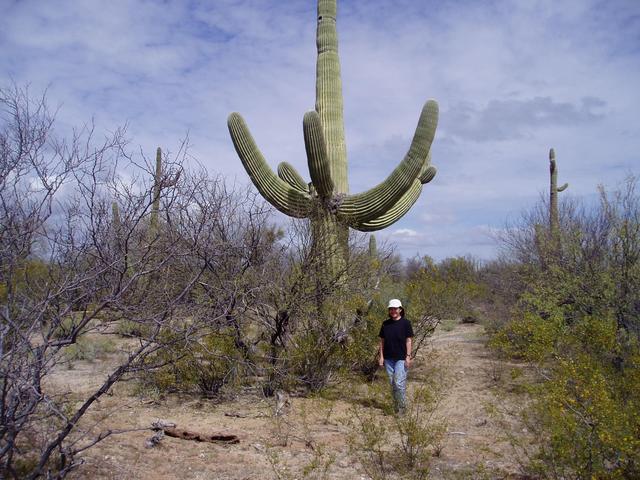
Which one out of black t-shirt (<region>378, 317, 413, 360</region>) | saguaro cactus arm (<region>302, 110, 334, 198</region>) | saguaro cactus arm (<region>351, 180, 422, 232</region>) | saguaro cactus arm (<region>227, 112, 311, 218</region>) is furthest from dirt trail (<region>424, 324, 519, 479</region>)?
saguaro cactus arm (<region>227, 112, 311, 218</region>)

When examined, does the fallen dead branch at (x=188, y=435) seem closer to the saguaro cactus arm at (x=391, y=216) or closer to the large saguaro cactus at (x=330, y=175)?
the large saguaro cactus at (x=330, y=175)

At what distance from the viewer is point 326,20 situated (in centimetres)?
999

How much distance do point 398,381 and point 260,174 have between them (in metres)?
4.41

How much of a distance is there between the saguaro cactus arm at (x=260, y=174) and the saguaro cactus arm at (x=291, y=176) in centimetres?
36

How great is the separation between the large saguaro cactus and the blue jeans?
5.81 ft

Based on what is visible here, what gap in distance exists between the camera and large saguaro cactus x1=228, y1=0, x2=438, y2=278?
791cm

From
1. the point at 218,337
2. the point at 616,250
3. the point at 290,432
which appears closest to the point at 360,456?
the point at 290,432

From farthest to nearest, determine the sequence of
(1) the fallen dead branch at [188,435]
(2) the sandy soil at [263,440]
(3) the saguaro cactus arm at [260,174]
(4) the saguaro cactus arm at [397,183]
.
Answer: (3) the saguaro cactus arm at [260,174], (4) the saguaro cactus arm at [397,183], (1) the fallen dead branch at [188,435], (2) the sandy soil at [263,440]

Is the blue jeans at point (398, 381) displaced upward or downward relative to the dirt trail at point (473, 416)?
upward

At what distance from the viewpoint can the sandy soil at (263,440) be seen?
4.38 metres

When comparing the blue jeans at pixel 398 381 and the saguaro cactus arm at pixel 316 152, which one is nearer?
the blue jeans at pixel 398 381

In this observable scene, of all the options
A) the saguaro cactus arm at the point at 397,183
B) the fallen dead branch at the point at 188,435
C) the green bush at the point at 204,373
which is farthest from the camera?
the saguaro cactus arm at the point at 397,183

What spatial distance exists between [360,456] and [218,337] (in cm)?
266

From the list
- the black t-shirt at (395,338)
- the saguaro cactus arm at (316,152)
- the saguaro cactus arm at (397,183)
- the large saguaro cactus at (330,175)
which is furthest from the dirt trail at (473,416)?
the saguaro cactus arm at (316,152)
